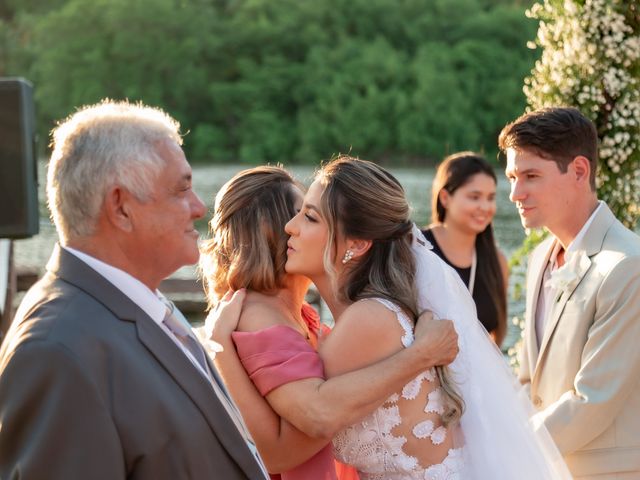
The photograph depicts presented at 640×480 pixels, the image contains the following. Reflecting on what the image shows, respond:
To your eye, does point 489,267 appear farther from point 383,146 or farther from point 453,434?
point 383,146

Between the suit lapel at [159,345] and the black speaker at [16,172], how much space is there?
418cm

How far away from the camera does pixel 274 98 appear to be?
37.1 meters

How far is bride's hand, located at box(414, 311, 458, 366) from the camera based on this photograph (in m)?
A: 2.58

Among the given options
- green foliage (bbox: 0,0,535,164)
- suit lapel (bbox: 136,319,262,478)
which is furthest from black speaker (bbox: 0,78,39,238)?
green foliage (bbox: 0,0,535,164)

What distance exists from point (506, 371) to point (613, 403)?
0.37 metres

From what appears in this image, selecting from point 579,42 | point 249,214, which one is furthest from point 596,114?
point 249,214

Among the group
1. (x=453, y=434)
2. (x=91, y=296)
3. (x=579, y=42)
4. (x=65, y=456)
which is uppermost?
(x=579, y=42)

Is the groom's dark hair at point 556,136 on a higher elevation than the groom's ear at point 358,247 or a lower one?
higher

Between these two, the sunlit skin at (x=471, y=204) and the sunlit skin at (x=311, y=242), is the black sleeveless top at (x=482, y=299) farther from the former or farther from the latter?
the sunlit skin at (x=311, y=242)

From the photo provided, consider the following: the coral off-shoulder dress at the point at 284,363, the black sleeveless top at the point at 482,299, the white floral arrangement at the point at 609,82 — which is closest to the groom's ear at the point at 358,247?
the coral off-shoulder dress at the point at 284,363

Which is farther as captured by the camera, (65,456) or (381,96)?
(381,96)

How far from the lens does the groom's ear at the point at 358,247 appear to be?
2719 millimetres

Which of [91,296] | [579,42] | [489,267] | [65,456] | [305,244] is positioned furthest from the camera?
[489,267]

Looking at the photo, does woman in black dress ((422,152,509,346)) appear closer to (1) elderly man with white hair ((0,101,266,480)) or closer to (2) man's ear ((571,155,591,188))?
(2) man's ear ((571,155,591,188))
